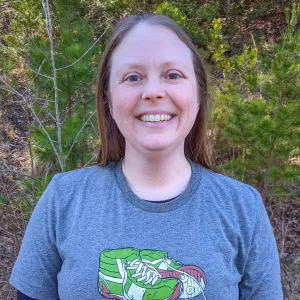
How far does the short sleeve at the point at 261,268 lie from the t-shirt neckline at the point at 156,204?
0.20 metres

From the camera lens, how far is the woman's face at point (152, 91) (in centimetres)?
119

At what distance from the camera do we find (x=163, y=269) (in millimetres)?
1122

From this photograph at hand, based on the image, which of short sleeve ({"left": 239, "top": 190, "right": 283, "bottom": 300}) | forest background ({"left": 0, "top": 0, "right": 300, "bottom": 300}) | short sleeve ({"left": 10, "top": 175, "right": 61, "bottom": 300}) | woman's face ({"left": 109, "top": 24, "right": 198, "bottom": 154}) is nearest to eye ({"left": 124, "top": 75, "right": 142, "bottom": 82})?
woman's face ({"left": 109, "top": 24, "right": 198, "bottom": 154})

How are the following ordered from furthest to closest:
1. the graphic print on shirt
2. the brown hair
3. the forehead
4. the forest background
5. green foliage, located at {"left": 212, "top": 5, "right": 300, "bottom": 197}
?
green foliage, located at {"left": 212, "top": 5, "right": 300, "bottom": 197}, the forest background, the brown hair, the forehead, the graphic print on shirt

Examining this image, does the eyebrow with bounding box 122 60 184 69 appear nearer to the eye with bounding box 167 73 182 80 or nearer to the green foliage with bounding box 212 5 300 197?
the eye with bounding box 167 73 182 80

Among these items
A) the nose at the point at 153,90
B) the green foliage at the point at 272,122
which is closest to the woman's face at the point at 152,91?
the nose at the point at 153,90

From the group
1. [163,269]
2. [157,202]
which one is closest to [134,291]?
[163,269]

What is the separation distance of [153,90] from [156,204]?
320 millimetres

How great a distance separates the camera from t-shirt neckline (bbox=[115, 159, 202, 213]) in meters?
1.21

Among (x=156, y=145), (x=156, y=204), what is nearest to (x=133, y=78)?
(x=156, y=145)

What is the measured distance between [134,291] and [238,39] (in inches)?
280

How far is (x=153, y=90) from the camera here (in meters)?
1.18

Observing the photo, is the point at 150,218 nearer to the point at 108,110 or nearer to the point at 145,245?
the point at 145,245

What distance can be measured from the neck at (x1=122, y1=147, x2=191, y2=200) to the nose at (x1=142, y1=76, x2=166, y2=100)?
0.55 feet
